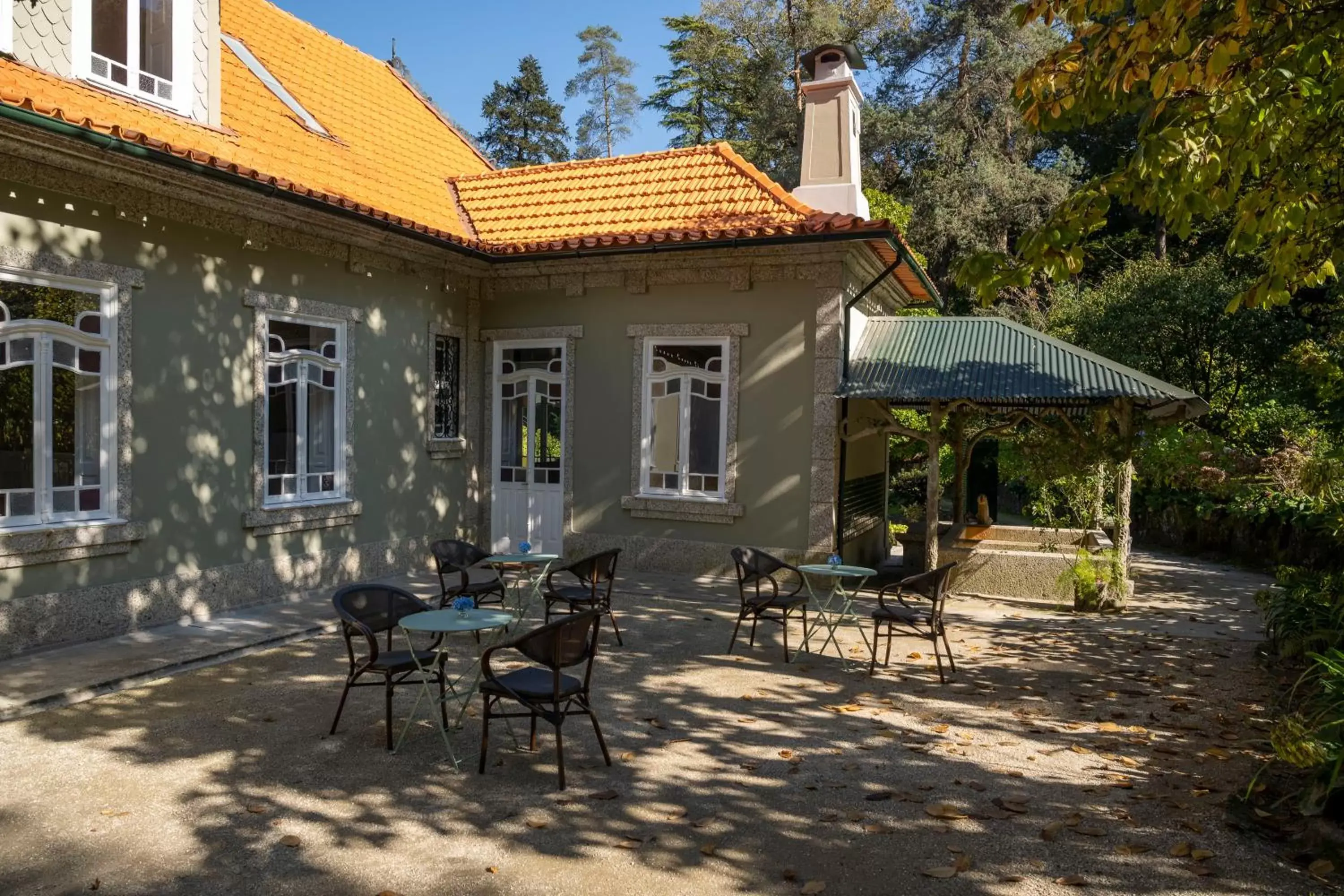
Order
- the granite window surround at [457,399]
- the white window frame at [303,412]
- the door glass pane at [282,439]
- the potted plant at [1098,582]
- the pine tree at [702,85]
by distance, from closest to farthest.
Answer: the white window frame at [303,412]
the door glass pane at [282,439]
the potted plant at [1098,582]
the granite window surround at [457,399]
the pine tree at [702,85]

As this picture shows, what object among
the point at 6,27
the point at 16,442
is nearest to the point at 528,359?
the point at 16,442

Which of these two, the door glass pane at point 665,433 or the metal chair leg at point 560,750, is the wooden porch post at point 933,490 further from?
the metal chair leg at point 560,750

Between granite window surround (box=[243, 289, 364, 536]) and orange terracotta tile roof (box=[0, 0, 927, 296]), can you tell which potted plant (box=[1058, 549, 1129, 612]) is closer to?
orange terracotta tile roof (box=[0, 0, 927, 296])

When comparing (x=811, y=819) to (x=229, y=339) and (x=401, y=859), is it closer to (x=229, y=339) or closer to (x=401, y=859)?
(x=401, y=859)

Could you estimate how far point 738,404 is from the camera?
10688 mm

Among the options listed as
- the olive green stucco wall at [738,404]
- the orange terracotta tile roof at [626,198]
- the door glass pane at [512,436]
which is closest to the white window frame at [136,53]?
the orange terracotta tile roof at [626,198]

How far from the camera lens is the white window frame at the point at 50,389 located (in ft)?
22.4

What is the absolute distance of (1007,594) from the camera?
1046cm

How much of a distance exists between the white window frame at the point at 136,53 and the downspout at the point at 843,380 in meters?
7.14

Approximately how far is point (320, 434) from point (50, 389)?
9.23 feet

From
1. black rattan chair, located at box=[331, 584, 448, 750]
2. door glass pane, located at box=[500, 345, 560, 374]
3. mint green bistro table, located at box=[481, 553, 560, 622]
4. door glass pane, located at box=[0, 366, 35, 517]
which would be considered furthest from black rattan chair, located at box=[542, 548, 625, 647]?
door glass pane, located at box=[500, 345, 560, 374]

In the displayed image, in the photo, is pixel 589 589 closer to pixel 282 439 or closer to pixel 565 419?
pixel 282 439

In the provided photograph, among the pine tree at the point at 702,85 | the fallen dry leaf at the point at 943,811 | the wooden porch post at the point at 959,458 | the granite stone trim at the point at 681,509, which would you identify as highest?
the pine tree at the point at 702,85

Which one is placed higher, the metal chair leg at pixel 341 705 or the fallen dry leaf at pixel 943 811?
the metal chair leg at pixel 341 705
